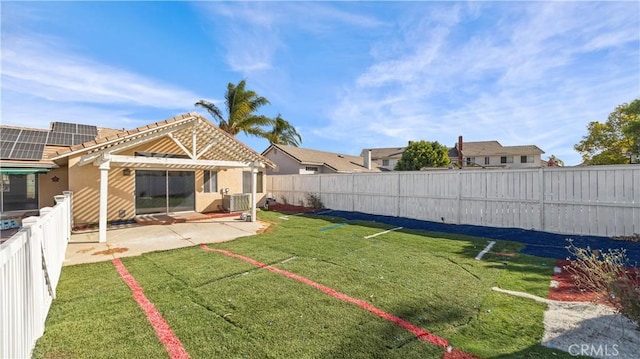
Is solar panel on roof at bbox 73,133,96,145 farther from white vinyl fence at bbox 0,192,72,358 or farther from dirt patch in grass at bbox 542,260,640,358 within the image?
dirt patch in grass at bbox 542,260,640,358

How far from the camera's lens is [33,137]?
11773 millimetres

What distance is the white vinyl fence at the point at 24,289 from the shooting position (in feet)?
6.93

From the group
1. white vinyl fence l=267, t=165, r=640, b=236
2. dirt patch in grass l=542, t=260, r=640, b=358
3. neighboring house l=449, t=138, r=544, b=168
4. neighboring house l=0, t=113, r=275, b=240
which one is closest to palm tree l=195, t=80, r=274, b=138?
neighboring house l=0, t=113, r=275, b=240

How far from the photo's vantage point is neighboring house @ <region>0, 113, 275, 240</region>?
896 centimetres

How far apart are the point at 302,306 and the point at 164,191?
11.6 metres

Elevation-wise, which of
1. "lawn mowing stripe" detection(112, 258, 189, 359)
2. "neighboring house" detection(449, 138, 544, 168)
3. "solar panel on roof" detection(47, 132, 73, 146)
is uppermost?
"neighboring house" detection(449, 138, 544, 168)

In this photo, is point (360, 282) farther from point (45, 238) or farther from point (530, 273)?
point (45, 238)

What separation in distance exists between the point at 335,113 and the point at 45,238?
719 inches

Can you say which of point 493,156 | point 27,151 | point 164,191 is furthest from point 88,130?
point 493,156

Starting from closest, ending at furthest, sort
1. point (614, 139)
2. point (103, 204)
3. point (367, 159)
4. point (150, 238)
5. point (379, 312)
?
point (379, 312) → point (103, 204) → point (150, 238) → point (614, 139) → point (367, 159)

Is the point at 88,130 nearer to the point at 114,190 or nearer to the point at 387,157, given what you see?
the point at 114,190

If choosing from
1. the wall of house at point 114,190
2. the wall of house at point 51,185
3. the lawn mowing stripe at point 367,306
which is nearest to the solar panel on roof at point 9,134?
the wall of house at point 51,185

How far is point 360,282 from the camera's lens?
5.13 m

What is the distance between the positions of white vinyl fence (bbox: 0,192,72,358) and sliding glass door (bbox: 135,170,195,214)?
9492 mm
